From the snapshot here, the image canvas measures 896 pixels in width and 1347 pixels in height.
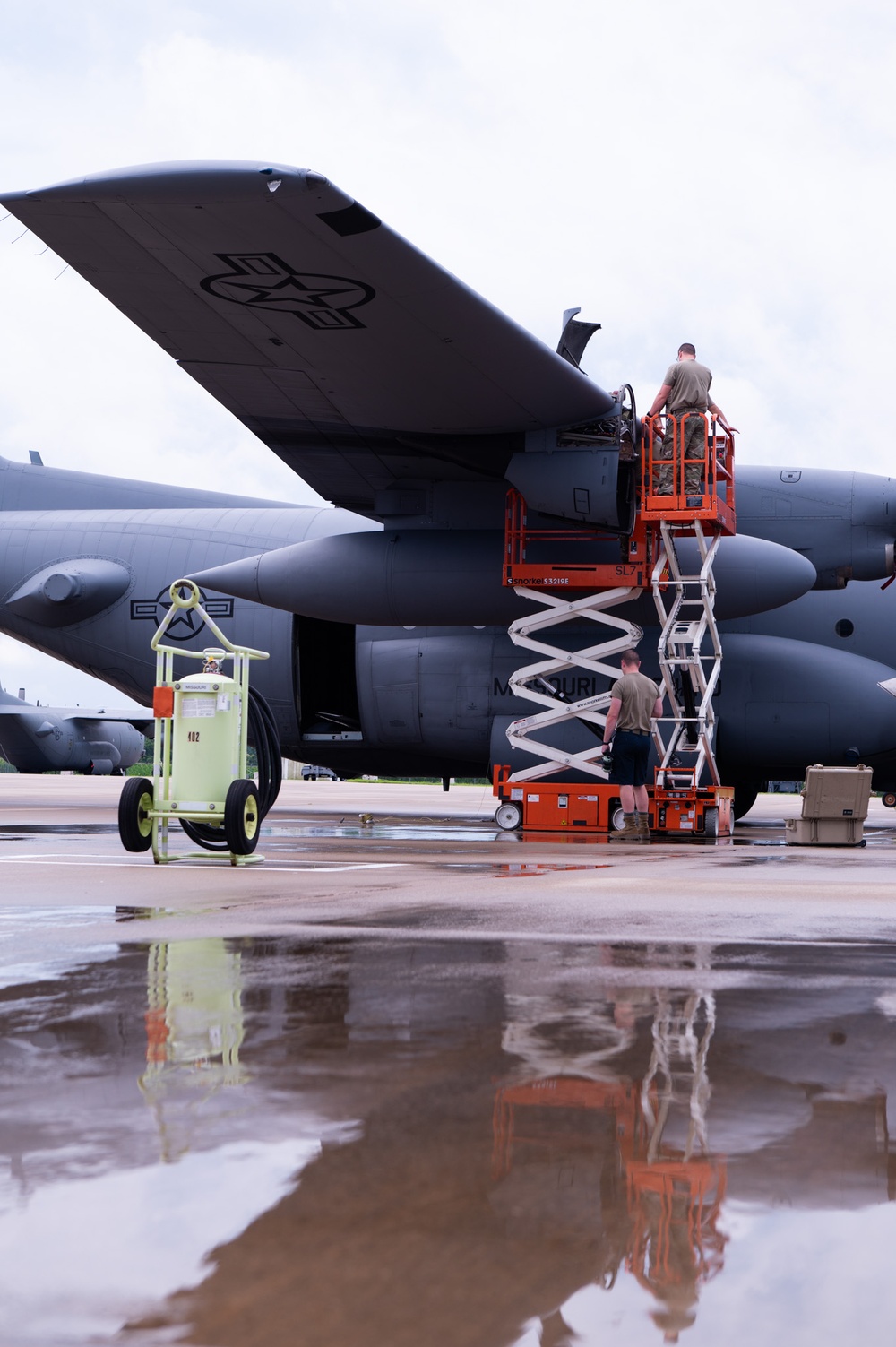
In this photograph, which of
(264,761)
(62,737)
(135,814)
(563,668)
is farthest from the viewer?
(62,737)

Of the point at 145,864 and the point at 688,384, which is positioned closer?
the point at 145,864

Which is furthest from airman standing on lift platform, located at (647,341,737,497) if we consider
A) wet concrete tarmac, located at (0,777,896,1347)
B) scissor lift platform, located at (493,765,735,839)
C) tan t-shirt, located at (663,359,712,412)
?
wet concrete tarmac, located at (0,777,896,1347)

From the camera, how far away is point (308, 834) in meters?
12.7

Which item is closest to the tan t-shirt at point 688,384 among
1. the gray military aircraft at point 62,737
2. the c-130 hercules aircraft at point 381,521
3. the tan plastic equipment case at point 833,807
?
the c-130 hercules aircraft at point 381,521

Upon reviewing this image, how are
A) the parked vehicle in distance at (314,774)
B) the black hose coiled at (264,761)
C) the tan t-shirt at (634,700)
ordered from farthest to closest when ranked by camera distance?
the parked vehicle in distance at (314,774), the tan t-shirt at (634,700), the black hose coiled at (264,761)

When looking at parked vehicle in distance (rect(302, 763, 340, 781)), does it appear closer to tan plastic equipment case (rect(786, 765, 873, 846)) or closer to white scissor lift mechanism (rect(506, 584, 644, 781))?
white scissor lift mechanism (rect(506, 584, 644, 781))

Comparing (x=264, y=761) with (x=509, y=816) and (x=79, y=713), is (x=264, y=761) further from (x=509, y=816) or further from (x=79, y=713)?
(x=79, y=713)

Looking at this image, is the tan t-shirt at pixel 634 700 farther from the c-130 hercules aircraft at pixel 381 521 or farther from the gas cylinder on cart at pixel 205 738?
the gas cylinder on cart at pixel 205 738

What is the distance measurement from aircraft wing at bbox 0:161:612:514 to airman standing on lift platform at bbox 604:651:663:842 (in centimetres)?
293

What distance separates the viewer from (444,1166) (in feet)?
6.57

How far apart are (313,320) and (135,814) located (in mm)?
5147

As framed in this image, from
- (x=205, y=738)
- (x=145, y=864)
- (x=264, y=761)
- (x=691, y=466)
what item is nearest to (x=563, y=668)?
(x=691, y=466)

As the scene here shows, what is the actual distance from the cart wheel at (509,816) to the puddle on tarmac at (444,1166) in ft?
31.5

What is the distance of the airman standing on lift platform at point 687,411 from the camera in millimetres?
12555
